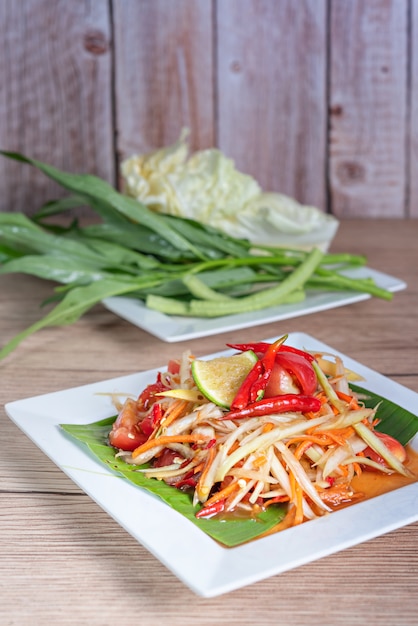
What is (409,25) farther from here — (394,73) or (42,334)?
(42,334)

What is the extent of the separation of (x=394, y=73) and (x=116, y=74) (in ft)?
2.73

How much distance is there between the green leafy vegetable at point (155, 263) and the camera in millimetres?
1677

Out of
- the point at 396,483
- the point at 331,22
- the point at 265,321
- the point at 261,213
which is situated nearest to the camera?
the point at 396,483

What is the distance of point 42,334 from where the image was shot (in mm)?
1700

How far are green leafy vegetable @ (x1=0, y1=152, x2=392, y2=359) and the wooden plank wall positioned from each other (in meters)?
0.74

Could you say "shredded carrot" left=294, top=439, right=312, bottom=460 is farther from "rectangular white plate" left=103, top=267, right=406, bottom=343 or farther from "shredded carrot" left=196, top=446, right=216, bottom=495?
"rectangular white plate" left=103, top=267, right=406, bottom=343

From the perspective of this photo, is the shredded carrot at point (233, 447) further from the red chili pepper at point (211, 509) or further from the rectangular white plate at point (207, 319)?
the rectangular white plate at point (207, 319)

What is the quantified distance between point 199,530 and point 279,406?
20cm

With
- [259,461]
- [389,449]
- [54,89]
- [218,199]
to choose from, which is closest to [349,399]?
[389,449]

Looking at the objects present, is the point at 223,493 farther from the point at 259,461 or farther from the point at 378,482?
the point at 378,482

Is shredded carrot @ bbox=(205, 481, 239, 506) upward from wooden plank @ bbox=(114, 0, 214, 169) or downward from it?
downward

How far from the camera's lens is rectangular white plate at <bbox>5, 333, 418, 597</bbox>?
2.68 ft

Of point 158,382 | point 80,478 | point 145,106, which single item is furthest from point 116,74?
point 80,478

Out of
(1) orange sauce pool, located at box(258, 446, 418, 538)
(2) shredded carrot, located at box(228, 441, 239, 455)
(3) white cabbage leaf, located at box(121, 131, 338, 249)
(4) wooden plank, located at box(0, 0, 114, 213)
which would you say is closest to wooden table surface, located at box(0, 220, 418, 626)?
(1) orange sauce pool, located at box(258, 446, 418, 538)
